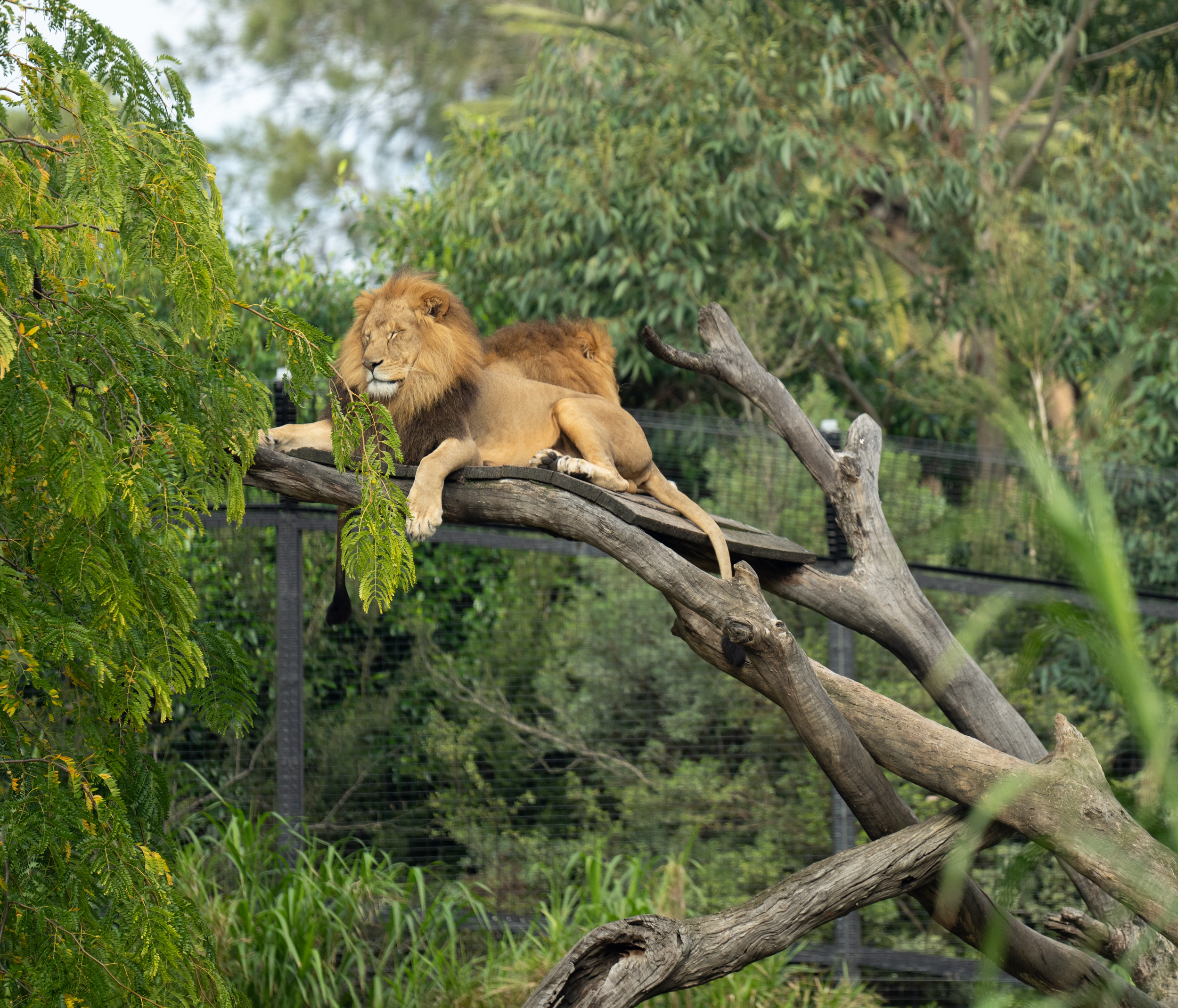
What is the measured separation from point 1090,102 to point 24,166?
848cm

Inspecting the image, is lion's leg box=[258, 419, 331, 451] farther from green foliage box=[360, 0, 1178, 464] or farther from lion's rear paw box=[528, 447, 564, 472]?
green foliage box=[360, 0, 1178, 464]

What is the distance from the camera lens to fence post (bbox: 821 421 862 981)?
5234mm

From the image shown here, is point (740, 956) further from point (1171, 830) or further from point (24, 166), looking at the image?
point (24, 166)

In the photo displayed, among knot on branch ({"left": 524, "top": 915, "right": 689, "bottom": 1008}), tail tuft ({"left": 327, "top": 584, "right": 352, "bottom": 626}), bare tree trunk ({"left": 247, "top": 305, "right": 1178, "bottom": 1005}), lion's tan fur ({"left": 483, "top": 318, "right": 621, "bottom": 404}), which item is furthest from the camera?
lion's tan fur ({"left": 483, "top": 318, "right": 621, "bottom": 404})

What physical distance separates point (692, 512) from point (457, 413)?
66cm

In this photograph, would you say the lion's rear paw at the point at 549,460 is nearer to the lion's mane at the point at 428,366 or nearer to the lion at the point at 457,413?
the lion at the point at 457,413

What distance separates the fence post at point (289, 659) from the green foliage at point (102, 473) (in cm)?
250

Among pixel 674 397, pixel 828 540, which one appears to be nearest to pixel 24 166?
pixel 828 540

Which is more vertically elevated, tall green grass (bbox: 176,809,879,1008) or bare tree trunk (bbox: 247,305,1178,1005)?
bare tree trunk (bbox: 247,305,1178,1005)

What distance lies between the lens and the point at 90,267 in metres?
2.36

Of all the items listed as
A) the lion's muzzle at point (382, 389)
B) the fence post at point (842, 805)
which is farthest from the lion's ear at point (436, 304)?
the fence post at point (842, 805)

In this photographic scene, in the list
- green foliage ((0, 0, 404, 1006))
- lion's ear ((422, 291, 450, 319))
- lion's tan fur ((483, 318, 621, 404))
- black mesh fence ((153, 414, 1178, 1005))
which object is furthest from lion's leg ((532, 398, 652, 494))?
black mesh fence ((153, 414, 1178, 1005))

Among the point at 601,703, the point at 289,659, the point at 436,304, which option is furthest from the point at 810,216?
the point at 436,304

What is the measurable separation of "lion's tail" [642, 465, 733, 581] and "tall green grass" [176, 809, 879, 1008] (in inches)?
65.7
